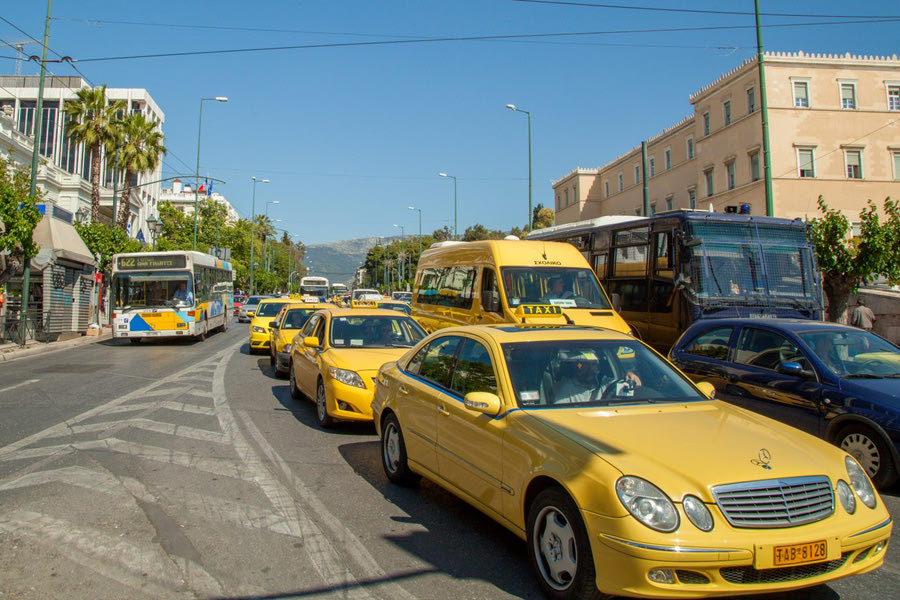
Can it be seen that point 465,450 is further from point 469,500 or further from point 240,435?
point 240,435

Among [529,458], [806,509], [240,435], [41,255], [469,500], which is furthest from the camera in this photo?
[41,255]

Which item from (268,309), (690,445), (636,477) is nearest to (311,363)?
(690,445)

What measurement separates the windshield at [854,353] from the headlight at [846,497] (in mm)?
3386

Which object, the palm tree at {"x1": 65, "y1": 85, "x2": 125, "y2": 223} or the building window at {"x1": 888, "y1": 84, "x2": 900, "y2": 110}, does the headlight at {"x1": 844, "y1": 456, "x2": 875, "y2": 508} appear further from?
the building window at {"x1": 888, "y1": 84, "x2": 900, "y2": 110}

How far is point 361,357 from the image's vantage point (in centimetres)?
852

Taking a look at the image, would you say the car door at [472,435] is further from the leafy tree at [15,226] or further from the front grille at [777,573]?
the leafy tree at [15,226]

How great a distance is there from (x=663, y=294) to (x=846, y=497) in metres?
9.76

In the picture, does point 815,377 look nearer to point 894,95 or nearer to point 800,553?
point 800,553

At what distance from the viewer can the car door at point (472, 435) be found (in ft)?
14.1

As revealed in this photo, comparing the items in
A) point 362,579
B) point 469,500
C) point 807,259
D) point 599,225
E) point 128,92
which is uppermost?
point 128,92

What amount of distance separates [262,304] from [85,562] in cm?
1754

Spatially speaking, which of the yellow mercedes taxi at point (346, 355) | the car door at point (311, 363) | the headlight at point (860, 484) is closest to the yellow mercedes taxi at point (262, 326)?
the car door at point (311, 363)

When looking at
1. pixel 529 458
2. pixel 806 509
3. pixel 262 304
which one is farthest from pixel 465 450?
pixel 262 304

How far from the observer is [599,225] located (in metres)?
16.0
